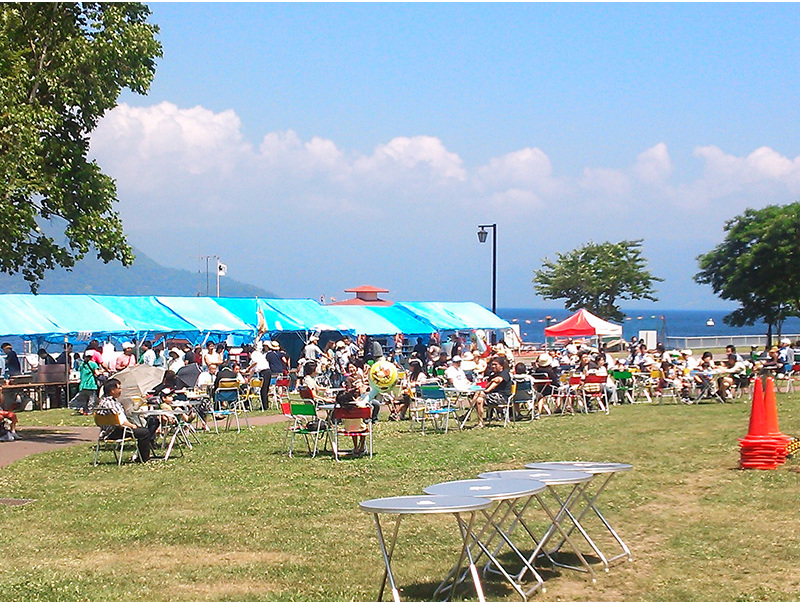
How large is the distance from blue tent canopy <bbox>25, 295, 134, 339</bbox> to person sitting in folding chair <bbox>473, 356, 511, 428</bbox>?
39.2 feet

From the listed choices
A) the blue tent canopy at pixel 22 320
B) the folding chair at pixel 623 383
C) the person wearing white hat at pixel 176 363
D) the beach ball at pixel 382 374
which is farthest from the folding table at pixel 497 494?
the blue tent canopy at pixel 22 320

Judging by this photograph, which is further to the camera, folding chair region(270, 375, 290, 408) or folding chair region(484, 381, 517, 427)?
folding chair region(270, 375, 290, 408)

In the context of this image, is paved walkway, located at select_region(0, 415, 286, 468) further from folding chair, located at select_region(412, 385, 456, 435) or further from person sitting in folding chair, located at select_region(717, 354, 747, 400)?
person sitting in folding chair, located at select_region(717, 354, 747, 400)

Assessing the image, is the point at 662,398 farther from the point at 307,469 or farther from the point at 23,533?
the point at 23,533

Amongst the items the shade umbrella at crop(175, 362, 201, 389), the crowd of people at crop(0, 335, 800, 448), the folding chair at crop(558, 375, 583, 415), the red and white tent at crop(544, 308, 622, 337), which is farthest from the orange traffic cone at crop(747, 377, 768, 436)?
the red and white tent at crop(544, 308, 622, 337)

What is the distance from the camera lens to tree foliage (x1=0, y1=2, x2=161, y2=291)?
14805mm

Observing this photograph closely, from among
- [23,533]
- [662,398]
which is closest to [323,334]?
[662,398]

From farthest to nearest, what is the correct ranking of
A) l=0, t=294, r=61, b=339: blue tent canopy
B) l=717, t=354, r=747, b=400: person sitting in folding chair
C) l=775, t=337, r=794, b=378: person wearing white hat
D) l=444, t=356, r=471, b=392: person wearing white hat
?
1. l=775, t=337, r=794, b=378: person wearing white hat
2. l=0, t=294, r=61, b=339: blue tent canopy
3. l=717, t=354, r=747, b=400: person sitting in folding chair
4. l=444, t=356, r=471, b=392: person wearing white hat

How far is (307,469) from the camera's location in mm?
12719

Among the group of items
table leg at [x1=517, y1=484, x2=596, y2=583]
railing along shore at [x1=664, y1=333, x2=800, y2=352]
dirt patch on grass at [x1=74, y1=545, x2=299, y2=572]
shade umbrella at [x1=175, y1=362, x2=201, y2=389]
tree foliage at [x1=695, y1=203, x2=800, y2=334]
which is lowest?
dirt patch on grass at [x1=74, y1=545, x2=299, y2=572]

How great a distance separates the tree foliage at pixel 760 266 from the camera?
3950 centimetres

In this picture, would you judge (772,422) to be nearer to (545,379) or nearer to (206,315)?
(545,379)

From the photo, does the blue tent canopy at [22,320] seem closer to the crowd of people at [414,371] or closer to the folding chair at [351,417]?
the crowd of people at [414,371]

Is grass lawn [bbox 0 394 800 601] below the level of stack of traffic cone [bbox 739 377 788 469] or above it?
below
